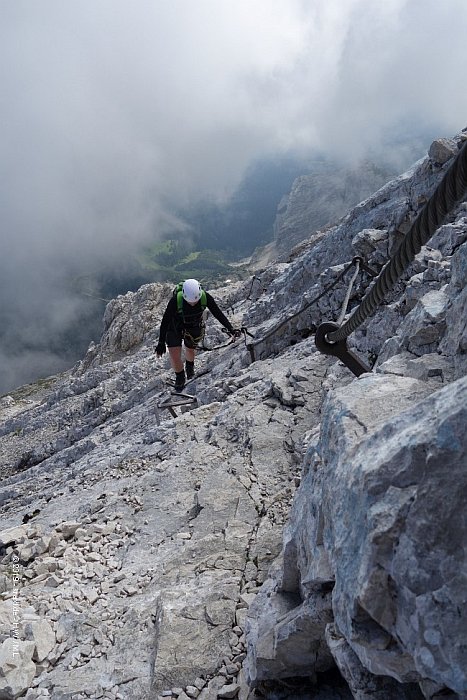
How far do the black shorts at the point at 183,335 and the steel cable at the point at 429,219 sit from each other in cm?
938

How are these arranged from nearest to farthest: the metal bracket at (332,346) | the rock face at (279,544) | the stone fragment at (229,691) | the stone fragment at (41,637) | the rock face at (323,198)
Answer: the rock face at (279,544)
the stone fragment at (229,691)
the stone fragment at (41,637)
the metal bracket at (332,346)
the rock face at (323,198)

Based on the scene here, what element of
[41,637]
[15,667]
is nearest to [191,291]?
[41,637]

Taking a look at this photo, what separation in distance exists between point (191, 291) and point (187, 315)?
976 mm

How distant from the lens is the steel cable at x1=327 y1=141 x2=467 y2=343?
228 cm

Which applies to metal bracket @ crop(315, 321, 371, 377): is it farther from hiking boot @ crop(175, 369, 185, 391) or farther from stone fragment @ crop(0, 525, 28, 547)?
hiking boot @ crop(175, 369, 185, 391)

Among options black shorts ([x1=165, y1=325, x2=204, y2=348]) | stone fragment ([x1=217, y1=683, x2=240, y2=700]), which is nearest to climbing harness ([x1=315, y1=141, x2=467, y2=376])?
stone fragment ([x1=217, y1=683, x2=240, y2=700])

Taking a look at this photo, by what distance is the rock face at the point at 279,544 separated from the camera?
2527mm

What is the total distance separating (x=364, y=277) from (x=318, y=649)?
43.6ft

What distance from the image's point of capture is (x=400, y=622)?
252 cm

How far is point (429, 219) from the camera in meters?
2.67

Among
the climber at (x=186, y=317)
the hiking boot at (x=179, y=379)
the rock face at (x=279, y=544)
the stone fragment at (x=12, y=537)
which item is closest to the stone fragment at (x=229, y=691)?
the rock face at (x=279, y=544)

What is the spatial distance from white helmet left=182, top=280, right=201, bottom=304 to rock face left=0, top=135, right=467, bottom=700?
2.99m

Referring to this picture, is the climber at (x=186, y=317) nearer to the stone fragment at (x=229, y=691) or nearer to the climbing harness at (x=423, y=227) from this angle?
the climbing harness at (x=423, y=227)

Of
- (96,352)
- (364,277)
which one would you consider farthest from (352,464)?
(96,352)
